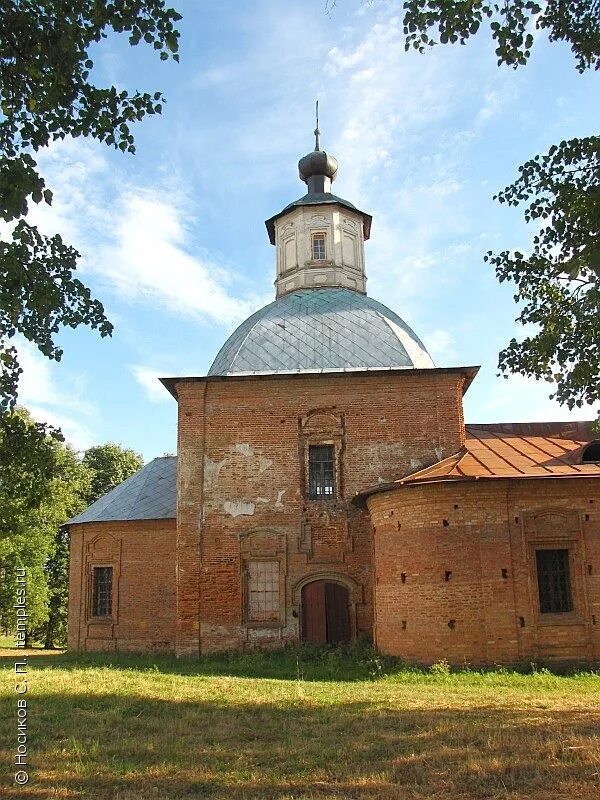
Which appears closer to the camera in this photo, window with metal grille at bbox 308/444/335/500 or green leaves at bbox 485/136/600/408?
green leaves at bbox 485/136/600/408

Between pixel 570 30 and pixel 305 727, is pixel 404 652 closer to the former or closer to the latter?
pixel 305 727

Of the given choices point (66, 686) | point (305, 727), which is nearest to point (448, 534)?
point (305, 727)

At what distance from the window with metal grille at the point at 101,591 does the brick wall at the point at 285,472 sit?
13.4 ft

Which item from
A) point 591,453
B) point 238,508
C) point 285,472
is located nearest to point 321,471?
point 285,472

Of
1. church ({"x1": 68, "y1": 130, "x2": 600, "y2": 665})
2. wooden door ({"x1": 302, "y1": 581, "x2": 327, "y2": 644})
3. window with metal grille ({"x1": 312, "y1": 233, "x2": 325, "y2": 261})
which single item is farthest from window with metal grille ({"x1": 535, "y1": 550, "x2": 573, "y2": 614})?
window with metal grille ({"x1": 312, "y1": 233, "x2": 325, "y2": 261})

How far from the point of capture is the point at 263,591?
624 inches

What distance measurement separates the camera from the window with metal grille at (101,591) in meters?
18.9

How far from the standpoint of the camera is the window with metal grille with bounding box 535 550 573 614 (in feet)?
43.9

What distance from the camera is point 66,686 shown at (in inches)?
455

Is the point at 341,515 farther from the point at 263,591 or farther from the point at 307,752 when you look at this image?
the point at 307,752

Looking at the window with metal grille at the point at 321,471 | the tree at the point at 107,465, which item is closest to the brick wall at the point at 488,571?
the window with metal grille at the point at 321,471

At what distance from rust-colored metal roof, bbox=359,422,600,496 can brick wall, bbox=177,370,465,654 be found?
0.97 metres

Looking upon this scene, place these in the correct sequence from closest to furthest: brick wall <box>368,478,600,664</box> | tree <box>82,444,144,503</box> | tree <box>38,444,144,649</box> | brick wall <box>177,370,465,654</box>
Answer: brick wall <box>368,478,600,664</box>
brick wall <box>177,370,465,654</box>
tree <box>38,444,144,649</box>
tree <box>82,444,144,503</box>

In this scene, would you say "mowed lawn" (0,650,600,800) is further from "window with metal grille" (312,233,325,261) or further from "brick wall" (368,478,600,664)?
"window with metal grille" (312,233,325,261)
